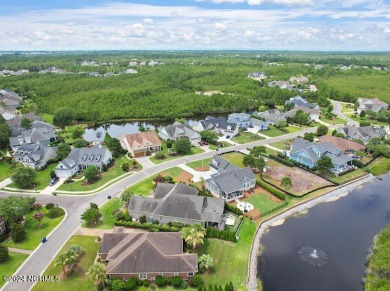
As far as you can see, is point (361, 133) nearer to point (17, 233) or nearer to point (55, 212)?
point (55, 212)

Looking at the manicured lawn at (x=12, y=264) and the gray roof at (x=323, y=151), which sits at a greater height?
the gray roof at (x=323, y=151)

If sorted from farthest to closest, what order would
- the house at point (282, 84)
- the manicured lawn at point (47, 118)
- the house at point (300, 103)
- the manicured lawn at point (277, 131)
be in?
the house at point (282, 84)
the house at point (300, 103)
the manicured lawn at point (47, 118)
the manicured lawn at point (277, 131)

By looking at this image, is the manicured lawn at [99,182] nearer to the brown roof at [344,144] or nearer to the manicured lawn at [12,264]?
the manicured lawn at [12,264]

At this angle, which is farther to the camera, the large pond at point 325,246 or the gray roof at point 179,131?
the gray roof at point 179,131

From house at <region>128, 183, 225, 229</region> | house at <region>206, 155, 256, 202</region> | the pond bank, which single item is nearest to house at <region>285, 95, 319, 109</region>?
the pond bank

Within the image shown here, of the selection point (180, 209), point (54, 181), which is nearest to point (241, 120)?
point (180, 209)

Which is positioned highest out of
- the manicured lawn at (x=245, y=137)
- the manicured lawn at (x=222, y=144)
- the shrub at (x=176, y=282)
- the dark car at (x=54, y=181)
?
the shrub at (x=176, y=282)

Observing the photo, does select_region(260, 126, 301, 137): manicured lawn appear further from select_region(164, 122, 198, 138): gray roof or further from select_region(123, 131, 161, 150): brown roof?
select_region(123, 131, 161, 150): brown roof

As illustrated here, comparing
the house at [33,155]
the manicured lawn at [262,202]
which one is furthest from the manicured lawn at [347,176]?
the house at [33,155]
